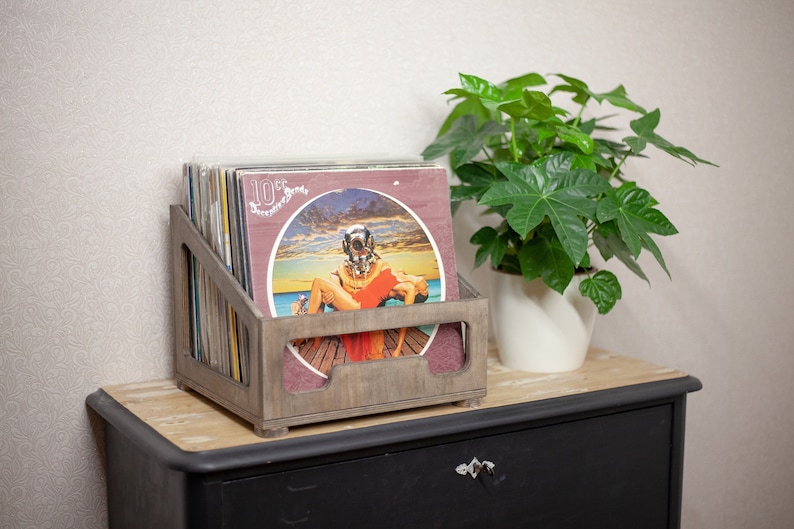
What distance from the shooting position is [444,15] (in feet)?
4.54

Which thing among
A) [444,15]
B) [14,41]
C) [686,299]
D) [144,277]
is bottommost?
[686,299]

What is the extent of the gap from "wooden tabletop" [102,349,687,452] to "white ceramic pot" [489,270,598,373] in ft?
0.07

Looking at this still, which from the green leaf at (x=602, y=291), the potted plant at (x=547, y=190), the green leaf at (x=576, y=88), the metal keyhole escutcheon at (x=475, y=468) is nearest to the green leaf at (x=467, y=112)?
the potted plant at (x=547, y=190)

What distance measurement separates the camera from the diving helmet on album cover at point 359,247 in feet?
3.31

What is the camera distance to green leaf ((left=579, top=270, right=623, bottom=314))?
1184mm

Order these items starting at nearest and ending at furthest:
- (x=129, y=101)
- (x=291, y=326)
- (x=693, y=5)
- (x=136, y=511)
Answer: (x=291, y=326), (x=136, y=511), (x=129, y=101), (x=693, y=5)

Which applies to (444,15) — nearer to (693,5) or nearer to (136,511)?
(693,5)

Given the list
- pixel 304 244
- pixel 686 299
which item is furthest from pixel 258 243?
pixel 686 299

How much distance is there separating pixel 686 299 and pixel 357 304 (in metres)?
1.01

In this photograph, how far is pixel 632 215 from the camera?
115cm

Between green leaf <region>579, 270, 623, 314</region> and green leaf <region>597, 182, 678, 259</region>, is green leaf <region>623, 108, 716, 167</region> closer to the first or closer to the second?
green leaf <region>597, 182, 678, 259</region>

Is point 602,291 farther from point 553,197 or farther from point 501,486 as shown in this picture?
point 501,486

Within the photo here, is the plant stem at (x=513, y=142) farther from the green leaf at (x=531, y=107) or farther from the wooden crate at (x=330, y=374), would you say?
the wooden crate at (x=330, y=374)

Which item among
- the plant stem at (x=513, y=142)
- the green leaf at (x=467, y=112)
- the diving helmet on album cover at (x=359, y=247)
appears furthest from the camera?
the green leaf at (x=467, y=112)
